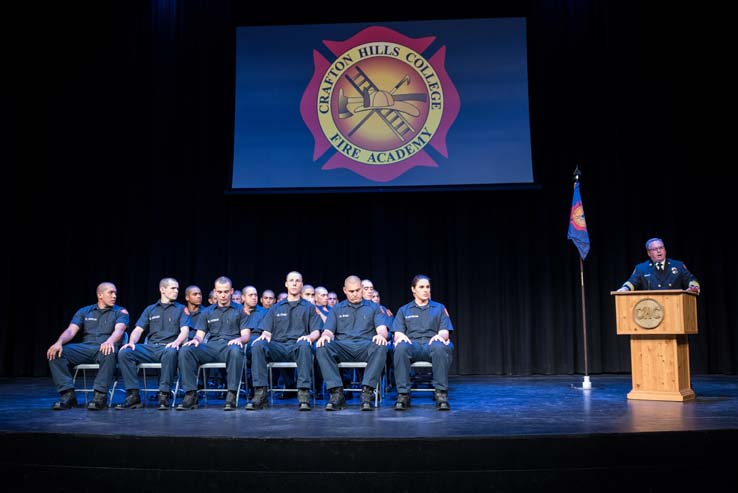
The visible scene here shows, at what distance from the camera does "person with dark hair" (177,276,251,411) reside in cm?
518

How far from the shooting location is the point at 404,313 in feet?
18.1

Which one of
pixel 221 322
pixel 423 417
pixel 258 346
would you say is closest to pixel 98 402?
pixel 221 322

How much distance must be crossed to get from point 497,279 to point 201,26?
211 inches

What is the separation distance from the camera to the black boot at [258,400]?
504cm

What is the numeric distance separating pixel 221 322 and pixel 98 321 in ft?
3.44

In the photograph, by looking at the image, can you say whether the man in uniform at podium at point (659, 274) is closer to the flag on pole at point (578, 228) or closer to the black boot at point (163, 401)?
the flag on pole at point (578, 228)

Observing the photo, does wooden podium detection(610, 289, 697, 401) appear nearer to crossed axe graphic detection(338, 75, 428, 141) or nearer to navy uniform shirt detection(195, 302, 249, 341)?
navy uniform shirt detection(195, 302, 249, 341)

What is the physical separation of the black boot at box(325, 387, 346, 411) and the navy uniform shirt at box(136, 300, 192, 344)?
150cm

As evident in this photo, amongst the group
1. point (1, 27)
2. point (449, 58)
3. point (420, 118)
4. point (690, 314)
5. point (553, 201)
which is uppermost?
point (1, 27)

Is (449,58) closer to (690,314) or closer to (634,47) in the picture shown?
(634,47)

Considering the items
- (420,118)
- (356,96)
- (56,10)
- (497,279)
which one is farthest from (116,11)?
(497,279)

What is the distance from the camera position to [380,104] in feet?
27.0

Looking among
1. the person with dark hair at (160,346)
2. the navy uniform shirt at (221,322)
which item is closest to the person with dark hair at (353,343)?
the navy uniform shirt at (221,322)

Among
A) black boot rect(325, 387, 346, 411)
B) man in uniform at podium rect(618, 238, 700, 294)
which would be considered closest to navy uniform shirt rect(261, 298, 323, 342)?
black boot rect(325, 387, 346, 411)
